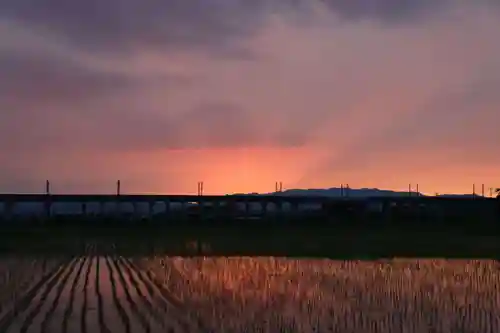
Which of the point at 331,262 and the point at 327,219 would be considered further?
the point at 327,219

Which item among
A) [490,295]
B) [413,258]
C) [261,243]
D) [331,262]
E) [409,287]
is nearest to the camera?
[490,295]

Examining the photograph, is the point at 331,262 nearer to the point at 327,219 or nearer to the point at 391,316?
the point at 391,316

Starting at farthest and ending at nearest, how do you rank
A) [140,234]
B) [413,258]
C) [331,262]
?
[140,234]
[413,258]
[331,262]

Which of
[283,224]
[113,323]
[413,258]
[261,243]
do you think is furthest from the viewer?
[283,224]

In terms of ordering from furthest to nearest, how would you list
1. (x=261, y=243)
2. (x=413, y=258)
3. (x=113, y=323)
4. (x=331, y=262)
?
(x=261, y=243), (x=413, y=258), (x=331, y=262), (x=113, y=323)

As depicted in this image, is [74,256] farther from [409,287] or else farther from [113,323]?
[113,323]

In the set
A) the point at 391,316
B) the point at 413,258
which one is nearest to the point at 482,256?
the point at 413,258

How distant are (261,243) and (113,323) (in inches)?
1202

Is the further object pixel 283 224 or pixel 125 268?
pixel 283 224

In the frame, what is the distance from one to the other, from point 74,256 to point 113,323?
69.6 feet

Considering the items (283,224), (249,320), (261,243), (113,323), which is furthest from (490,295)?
(283,224)

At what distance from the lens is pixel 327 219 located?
6550cm

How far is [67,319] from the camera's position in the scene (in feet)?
46.5

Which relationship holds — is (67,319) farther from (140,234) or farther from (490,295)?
(140,234)
